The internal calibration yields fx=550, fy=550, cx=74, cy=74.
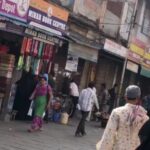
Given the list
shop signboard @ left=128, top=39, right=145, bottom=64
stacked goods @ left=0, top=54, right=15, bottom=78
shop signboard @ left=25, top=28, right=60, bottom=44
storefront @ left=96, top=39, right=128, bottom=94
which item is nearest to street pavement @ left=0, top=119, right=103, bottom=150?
stacked goods @ left=0, top=54, right=15, bottom=78

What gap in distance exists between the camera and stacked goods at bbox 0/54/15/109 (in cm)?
1537

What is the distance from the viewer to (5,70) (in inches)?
611

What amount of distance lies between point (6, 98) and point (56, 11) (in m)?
3.12

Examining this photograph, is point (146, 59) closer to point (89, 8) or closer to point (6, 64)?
point (89, 8)

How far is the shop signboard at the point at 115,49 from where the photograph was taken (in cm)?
2161

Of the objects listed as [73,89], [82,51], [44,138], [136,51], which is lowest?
[44,138]

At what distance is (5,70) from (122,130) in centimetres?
951

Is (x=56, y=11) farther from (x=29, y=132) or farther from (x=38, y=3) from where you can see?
(x=29, y=132)

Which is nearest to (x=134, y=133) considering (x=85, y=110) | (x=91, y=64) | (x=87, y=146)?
(x=87, y=146)

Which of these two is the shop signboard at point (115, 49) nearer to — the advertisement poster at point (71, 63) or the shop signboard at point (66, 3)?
the advertisement poster at point (71, 63)

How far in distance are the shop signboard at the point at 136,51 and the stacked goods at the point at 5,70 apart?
31.5 feet

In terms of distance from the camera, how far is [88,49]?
19.7 metres

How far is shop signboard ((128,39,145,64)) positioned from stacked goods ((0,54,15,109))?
959 centimetres

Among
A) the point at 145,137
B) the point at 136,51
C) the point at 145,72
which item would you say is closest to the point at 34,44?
the point at 136,51
